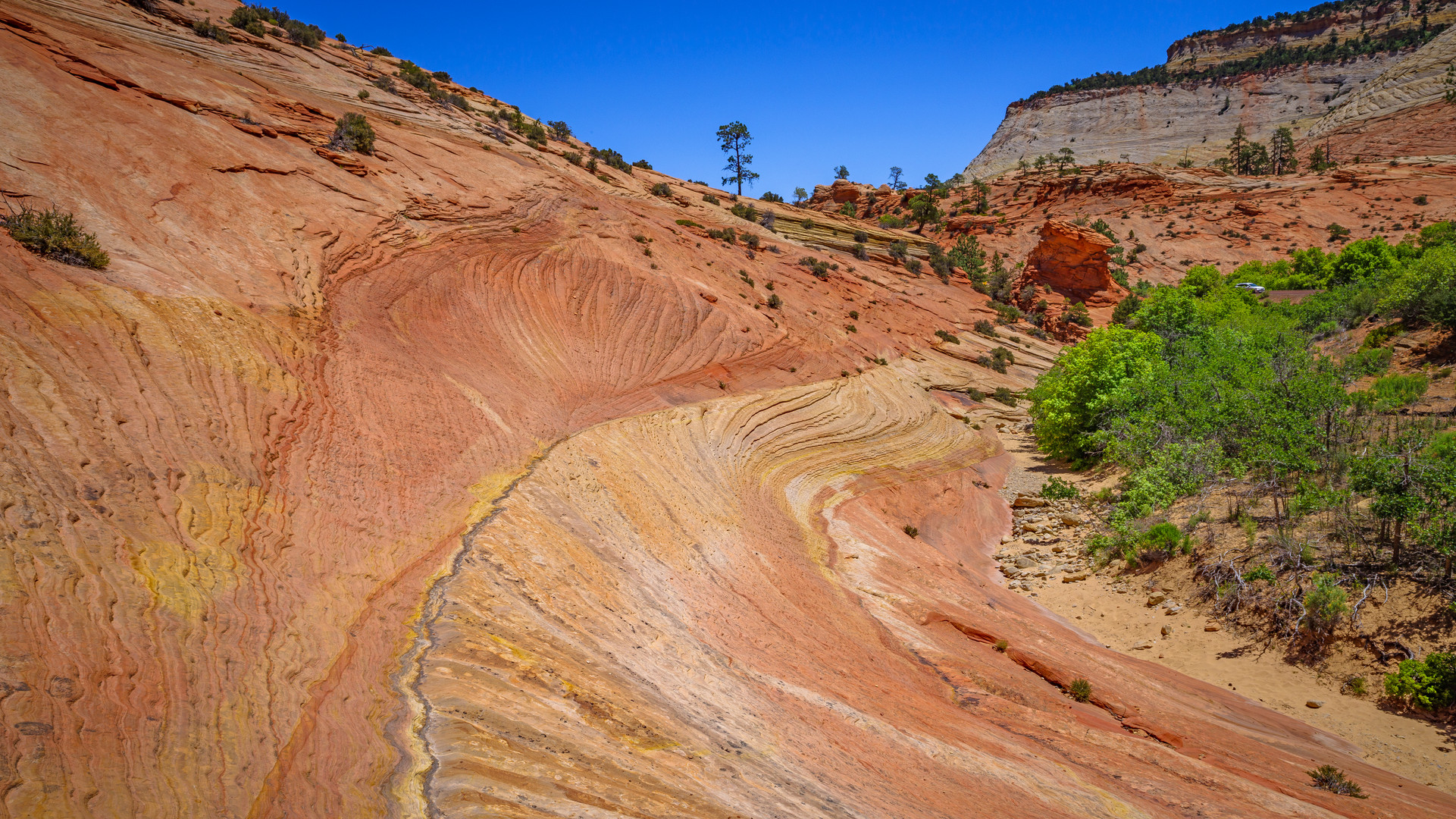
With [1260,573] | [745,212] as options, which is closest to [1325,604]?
[1260,573]

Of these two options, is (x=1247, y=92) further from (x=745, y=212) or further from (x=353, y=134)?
(x=353, y=134)

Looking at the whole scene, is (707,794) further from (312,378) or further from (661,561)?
(312,378)

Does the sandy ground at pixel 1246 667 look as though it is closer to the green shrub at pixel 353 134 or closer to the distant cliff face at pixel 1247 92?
the green shrub at pixel 353 134

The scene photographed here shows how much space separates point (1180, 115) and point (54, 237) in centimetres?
11565

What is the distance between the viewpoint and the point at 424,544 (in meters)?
8.71

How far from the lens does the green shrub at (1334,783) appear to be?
8500mm

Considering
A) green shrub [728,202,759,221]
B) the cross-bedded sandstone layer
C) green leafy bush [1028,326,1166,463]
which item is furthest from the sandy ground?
green shrub [728,202,759,221]

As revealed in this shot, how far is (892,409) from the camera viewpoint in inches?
967

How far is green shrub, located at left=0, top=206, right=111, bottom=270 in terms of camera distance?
9.02m

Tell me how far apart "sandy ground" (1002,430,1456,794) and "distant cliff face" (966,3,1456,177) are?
285ft

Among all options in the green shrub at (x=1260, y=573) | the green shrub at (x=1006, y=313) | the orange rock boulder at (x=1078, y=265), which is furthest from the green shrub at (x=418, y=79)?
the orange rock boulder at (x=1078, y=265)

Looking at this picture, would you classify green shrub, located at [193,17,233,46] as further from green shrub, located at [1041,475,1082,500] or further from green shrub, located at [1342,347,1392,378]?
green shrub, located at [1342,347,1392,378]

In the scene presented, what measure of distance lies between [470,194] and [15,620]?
1823 cm

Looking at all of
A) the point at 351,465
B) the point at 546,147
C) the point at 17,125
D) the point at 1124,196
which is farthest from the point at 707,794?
the point at 1124,196
